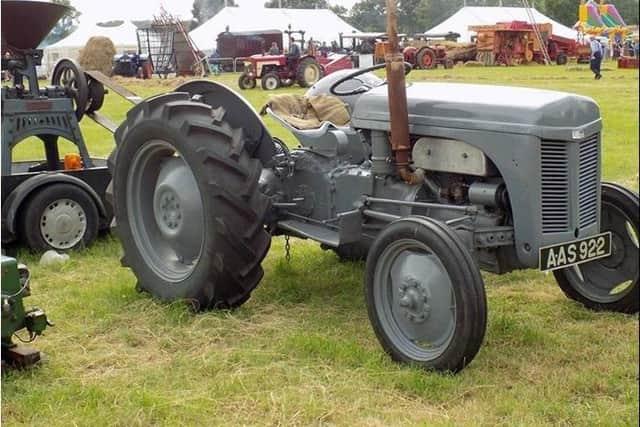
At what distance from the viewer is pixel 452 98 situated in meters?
3.88

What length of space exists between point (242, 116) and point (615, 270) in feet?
7.21

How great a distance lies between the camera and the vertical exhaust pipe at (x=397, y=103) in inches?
146

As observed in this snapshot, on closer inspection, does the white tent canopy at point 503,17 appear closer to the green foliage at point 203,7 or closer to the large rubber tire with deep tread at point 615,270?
the large rubber tire with deep tread at point 615,270

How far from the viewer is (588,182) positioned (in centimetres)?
373

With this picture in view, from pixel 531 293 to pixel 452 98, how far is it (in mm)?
1487

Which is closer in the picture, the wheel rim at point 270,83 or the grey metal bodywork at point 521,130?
the grey metal bodywork at point 521,130

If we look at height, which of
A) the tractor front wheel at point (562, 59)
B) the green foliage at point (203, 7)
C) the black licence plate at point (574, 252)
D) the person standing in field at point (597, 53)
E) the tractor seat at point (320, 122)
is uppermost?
the green foliage at point (203, 7)

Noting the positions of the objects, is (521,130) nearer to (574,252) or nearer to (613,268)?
(574,252)

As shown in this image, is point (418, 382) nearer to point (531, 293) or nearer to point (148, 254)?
point (531, 293)

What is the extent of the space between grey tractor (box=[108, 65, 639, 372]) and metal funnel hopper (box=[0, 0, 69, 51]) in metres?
1.91

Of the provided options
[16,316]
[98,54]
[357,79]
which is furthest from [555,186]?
[98,54]

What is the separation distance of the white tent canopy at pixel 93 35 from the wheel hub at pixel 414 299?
35.1 m

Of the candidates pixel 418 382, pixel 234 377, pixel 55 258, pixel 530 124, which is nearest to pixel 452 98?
pixel 530 124

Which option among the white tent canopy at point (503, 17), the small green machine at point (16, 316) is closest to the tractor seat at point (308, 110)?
the white tent canopy at point (503, 17)
